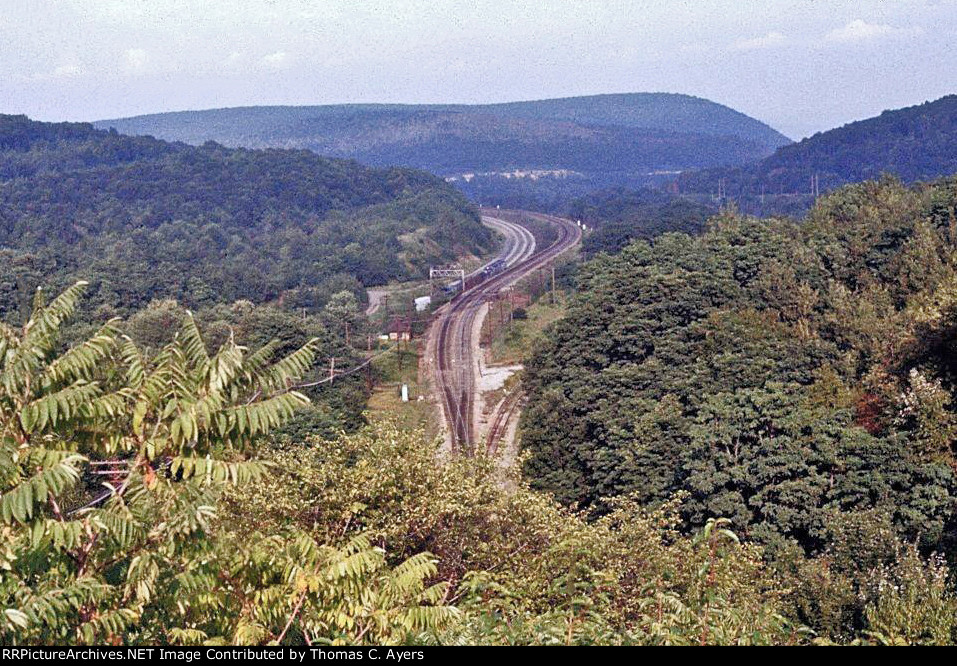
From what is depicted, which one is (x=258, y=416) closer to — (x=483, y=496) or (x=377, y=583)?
(x=377, y=583)

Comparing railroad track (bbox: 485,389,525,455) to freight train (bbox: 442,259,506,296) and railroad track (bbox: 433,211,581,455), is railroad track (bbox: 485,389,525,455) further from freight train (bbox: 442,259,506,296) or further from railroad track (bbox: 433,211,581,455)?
freight train (bbox: 442,259,506,296)

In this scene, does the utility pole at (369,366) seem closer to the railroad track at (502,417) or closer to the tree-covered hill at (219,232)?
the railroad track at (502,417)

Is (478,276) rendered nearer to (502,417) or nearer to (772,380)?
(502,417)

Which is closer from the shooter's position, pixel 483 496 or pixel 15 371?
pixel 15 371

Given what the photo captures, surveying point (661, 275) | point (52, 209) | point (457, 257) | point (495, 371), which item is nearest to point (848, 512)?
point (661, 275)

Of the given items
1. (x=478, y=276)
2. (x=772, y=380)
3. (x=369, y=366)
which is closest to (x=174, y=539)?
(x=772, y=380)

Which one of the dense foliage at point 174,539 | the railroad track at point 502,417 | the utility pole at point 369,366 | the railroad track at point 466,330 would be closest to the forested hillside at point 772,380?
the railroad track at point 502,417
